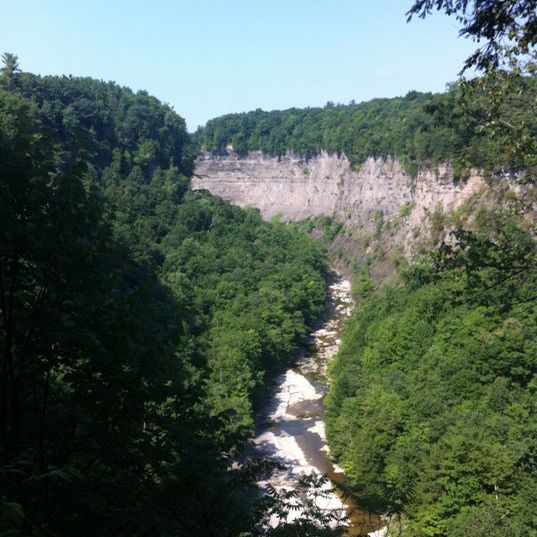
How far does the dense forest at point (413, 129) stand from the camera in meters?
10.7

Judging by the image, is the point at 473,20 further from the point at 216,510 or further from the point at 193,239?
the point at 193,239

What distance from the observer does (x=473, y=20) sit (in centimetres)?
829

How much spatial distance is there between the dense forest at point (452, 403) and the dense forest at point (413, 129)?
237 centimetres

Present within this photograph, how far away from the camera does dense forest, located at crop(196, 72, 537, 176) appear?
422 inches

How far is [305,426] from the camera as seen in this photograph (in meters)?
37.5

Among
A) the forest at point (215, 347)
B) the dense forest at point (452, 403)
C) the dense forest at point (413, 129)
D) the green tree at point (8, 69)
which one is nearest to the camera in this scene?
the forest at point (215, 347)

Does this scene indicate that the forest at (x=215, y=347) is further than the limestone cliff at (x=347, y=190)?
No

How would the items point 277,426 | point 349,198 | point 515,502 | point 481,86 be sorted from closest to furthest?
point 481,86 → point 515,502 → point 277,426 → point 349,198

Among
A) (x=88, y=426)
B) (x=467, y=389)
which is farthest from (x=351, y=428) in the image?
(x=88, y=426)

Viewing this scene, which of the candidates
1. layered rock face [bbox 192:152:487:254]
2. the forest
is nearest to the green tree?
the forest

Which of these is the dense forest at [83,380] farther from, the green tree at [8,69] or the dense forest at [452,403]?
the green tree at [8,69]

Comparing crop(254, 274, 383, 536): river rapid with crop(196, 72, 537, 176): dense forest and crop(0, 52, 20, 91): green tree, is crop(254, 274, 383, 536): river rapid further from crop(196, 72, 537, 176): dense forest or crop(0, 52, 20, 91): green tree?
crop(0, 52, 20, 91): green tree

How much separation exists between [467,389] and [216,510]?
2323 centimetres

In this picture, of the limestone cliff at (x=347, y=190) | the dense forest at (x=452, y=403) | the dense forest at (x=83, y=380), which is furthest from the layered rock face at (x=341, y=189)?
the dense forest at (x=83, y=380)
